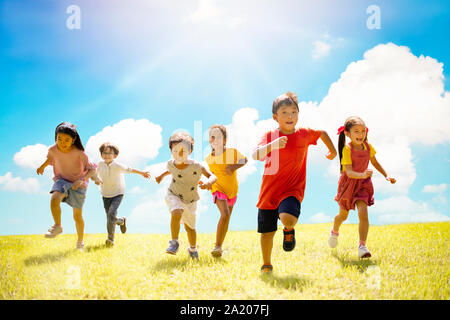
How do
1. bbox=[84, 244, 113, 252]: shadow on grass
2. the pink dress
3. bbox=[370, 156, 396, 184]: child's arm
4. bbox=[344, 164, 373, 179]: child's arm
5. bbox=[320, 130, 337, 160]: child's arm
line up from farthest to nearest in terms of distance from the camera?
bbox=[84, 244, 113, 252]: shadow on grass, bbox=[370, 156, 396, 184]: child's arm, the pink dress, bbox=[344, 164, 373, 179]: child's arm, bbox=[320, 130, 337, 160]: child's arm

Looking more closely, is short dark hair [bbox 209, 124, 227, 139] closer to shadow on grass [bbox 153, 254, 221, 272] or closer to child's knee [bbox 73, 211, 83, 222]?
shadow on grass [bbox 153, 254, 221, 272]

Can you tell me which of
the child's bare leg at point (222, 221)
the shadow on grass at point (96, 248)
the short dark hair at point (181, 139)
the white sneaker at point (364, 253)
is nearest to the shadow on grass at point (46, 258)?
the shadow on grass at point (96, 248)

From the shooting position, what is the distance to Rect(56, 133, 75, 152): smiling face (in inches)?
252

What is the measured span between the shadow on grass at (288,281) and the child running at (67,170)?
418 cm

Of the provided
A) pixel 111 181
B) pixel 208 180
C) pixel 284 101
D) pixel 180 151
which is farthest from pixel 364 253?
pixel 111 181

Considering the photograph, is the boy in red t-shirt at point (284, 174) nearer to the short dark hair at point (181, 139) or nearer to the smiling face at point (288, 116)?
the smiling face at point (288, 116)

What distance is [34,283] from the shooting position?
15.2 ft

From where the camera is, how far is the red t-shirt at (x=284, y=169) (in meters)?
4.64

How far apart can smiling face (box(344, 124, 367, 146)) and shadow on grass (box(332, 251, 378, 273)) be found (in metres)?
1.98

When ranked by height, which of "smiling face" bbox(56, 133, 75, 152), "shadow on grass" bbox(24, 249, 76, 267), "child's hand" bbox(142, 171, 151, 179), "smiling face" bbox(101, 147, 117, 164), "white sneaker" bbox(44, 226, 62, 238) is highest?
"smiling face" bbox(56, 133, 75, 152)

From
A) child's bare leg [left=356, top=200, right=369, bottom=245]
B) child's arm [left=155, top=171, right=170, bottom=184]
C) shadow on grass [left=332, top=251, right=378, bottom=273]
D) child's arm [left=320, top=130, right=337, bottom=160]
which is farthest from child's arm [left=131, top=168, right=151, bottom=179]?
child's bare leg [left=356, top=200, right=369, bottom=245]

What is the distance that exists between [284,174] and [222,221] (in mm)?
1878

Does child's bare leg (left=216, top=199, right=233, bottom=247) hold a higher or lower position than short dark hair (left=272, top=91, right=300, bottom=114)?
lower
